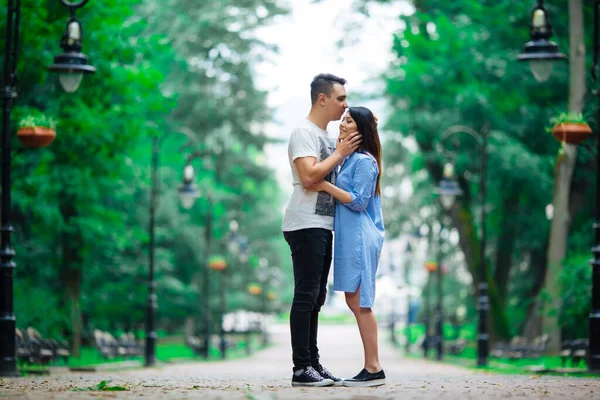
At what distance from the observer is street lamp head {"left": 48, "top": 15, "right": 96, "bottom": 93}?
14312 mm

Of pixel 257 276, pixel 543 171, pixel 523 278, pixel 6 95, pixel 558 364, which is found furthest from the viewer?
pixel 257 276

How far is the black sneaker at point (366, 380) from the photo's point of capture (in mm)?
8141

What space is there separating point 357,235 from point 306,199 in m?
0.49

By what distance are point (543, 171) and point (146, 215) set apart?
16.0m

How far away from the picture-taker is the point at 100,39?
87.9ft

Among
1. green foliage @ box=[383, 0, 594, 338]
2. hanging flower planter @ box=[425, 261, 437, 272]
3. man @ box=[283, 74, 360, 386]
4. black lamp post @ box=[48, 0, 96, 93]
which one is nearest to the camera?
man @ box=[283, 74, 360, 386]

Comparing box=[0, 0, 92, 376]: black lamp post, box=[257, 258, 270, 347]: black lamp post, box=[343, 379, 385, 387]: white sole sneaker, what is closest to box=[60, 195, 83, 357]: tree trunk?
box=[0, 0, 92, 376]: black lamp post

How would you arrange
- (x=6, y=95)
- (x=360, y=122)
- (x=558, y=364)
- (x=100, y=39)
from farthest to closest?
(x=100, y=39) < (x=558, y=364) < (x=6, y=95) < (x=360, y=122)

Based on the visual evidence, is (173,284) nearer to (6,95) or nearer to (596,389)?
(6,95)

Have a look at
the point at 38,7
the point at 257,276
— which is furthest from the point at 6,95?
the point at 257,276

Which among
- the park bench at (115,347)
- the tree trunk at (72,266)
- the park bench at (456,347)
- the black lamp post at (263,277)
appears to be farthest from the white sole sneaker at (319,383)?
the black lamp post at (263,277)

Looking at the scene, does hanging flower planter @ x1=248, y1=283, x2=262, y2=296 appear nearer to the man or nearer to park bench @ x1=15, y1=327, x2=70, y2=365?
park bench @ x1=15, y1=327, x2=70, y2=365

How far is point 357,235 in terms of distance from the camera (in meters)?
8.24

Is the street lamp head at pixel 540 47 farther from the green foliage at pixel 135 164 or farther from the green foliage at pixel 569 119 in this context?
the green foliage at pixel 135 164
